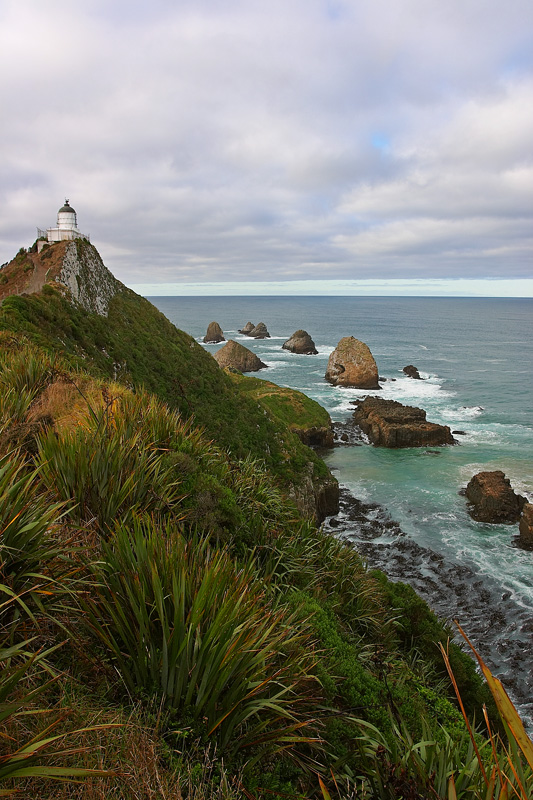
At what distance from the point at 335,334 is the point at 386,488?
92.5 meters

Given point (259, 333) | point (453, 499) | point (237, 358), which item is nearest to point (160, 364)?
point (453, 499)

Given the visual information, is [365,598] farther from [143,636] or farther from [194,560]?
[143,636]

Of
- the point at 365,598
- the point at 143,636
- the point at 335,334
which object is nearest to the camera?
the point at 143,636

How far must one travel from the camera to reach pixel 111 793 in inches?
89.7

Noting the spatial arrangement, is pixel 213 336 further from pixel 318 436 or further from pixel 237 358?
pixel 318 436

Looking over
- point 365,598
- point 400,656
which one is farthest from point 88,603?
point 400,656

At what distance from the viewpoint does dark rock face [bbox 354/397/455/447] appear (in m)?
37.1

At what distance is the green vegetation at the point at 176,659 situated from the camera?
250 cm

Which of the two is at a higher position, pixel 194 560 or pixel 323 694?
pixel 194 560

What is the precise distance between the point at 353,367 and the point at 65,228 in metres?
37.1

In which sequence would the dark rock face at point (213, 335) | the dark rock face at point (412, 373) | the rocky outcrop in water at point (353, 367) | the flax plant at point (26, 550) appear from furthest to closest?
the dark rock face at point (213, 335) < the dark rock face at point (412, 373) < the rocky outcrop in water at point (353, 367) < the flax plant at point (26, 550)

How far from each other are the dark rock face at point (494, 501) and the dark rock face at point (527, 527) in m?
1.76

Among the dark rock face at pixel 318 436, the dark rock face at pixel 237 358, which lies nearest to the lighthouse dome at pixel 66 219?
the dark rock face at pixel 318 436

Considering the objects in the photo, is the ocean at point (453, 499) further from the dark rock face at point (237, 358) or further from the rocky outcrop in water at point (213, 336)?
the rocky outcrop in water at point (213, 336)
